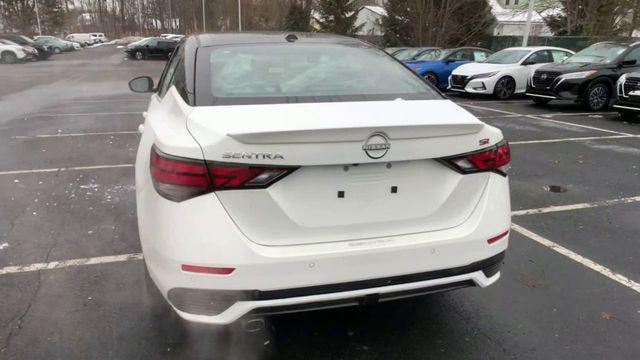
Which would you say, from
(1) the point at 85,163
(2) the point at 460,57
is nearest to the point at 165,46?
(2) the point at 460,57

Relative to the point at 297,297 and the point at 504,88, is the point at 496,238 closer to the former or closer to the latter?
the point at 297,297

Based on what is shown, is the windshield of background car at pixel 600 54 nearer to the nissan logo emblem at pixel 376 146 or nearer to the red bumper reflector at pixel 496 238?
the red bumper reflector at pixel 496 238

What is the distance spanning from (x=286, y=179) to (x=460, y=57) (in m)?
16.5

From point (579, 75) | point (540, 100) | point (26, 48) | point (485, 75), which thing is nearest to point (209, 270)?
point (579, 75)

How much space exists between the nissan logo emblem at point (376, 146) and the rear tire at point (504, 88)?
42.6 feet

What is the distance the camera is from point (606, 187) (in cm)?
576

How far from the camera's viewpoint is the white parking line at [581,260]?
3.51 meters

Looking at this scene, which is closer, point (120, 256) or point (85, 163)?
point (120, 256)

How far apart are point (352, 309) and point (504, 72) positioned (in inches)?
500

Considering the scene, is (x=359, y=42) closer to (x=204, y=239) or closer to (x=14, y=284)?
(x=204, y=239)

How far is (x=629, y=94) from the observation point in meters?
9.80

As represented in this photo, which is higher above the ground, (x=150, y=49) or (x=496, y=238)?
(x=496, y=238)

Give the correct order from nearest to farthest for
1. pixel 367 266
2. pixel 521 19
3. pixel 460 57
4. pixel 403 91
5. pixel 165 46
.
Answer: pixel 367 266 → pixel 403 91 → pixel 460 57 → pixel 165 46 → pixel 521 19

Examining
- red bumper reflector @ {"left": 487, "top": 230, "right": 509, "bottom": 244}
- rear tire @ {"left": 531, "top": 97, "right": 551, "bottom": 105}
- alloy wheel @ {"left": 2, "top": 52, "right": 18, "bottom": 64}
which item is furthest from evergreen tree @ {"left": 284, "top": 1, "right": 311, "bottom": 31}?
red bumper reflector @ {"left": 487, "top": 230, "right": 509, "bottom": 244}
